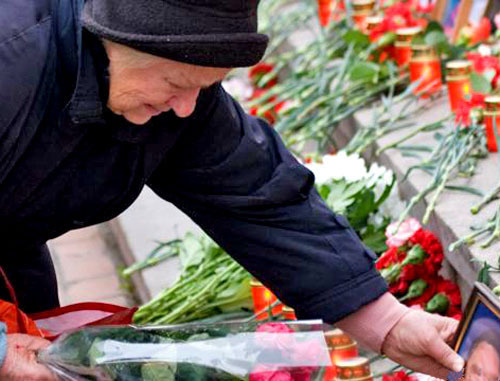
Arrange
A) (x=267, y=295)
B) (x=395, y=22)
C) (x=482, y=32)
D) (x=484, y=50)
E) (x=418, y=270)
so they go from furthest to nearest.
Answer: (x=395, y=22) → (x=482, y=32) → (x=484, y=50) → (x=267, y=295) → (x=418, y=270)

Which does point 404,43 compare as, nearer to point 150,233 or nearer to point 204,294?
point 150,233

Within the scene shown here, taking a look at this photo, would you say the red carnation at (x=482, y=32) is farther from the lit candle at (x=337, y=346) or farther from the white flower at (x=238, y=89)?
the lit candle at (x=337, y=346)

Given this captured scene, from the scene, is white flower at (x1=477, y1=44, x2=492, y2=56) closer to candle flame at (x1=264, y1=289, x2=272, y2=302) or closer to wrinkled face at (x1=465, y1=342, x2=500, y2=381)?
candle flame at (x1=264, y1=289, x2=272, y2=302)

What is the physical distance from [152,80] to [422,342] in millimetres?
784

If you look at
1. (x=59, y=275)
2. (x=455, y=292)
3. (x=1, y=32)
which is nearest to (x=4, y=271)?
(x=1, y=32)

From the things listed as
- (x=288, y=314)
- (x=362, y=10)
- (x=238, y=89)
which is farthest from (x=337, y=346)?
(x=238, y=89)

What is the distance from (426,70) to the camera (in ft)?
14.0

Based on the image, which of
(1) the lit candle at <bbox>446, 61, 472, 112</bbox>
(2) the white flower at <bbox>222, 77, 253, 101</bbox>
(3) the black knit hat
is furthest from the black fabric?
(2) the white flower at <bbox>222, 77, 253, 101</bbox>

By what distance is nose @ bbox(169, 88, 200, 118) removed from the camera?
220 cm

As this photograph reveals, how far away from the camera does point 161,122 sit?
8.04 ft

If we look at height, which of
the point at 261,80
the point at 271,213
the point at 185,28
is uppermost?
the point at 185,28

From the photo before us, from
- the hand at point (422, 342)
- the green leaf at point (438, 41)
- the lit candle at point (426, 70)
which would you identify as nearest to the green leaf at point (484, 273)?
the hand at point (422, 342)

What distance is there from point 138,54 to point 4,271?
0.80 meters

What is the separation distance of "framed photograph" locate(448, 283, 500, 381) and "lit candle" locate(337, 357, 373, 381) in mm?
183
